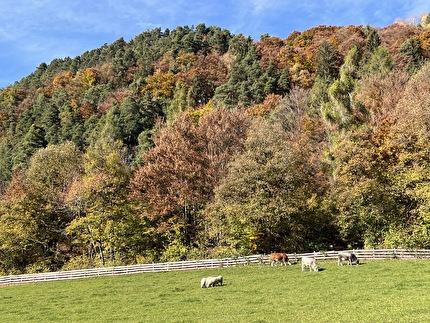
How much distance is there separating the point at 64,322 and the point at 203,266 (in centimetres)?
1890

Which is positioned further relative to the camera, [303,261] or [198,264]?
[198,264]

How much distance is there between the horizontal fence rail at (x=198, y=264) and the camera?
100 feet

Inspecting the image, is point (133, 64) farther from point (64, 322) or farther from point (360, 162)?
point (64, 322)

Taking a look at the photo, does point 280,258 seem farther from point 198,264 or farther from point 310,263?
point 198,264

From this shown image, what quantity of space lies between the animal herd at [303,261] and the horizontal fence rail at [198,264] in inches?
76.1

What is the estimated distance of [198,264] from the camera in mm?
34625

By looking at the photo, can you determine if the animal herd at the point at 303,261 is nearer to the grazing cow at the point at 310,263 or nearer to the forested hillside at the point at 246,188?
the grazing cow at the point at 310,263

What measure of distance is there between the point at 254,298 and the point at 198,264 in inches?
665

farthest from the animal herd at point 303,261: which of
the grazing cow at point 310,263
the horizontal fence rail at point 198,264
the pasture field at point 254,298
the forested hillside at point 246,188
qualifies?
the forested hillside at point 246,188

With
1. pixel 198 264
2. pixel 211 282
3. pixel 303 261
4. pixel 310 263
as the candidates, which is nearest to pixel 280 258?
pixel 303 261

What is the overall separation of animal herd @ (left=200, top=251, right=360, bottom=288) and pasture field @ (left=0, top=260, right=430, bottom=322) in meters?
0.67

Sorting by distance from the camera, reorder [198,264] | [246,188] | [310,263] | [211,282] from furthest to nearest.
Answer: [246,188]
[198,264]
[310,263]
[211,282]

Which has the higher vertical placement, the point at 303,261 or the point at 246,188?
the point at 246,188

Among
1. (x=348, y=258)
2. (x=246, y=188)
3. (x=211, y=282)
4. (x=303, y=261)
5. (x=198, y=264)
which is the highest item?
(x=246, y=188)
